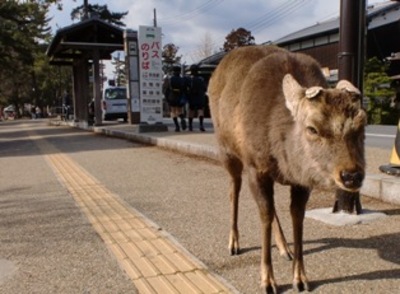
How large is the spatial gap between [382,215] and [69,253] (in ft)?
9.79

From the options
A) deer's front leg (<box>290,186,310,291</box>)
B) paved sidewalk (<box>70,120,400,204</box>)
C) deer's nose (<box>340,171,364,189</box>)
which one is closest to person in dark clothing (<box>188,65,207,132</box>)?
paved sidewalk (<box>70,120,400,204</box>)

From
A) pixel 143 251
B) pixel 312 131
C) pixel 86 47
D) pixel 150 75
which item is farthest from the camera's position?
pixel 86 47

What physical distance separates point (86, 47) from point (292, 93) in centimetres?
1914

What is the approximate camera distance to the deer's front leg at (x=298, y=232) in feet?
9.77

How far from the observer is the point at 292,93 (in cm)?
261

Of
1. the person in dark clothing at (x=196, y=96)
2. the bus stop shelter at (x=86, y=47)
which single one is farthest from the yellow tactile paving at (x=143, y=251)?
the bus stop shelter at (x=86, y=47)

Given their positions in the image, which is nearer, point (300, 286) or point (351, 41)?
point (300, 286)

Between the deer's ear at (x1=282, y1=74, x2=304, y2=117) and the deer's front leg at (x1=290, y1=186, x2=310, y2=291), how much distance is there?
2.07 feet

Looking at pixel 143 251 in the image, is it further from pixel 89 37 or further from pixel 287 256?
pixel 89 37

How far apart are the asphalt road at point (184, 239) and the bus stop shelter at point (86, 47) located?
14216mm

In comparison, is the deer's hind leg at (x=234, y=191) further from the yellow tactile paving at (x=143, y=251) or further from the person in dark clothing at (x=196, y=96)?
the person in dark clothing at (x=196, y=96)

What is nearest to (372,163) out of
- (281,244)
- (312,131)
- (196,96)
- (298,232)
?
(281,244)

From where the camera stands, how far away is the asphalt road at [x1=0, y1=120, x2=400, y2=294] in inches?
124

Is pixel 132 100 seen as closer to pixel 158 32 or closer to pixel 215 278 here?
pixel 158 32
